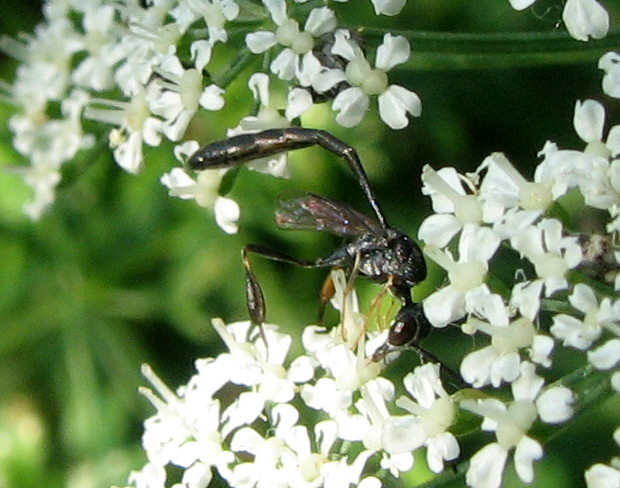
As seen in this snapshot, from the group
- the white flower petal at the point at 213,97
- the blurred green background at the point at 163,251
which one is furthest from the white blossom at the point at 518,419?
the blurred green background at the point at 163,251

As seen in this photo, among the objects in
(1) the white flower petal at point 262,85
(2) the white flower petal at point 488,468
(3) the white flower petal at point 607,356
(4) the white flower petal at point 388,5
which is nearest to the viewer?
(3) the white flower petal at point 607,356

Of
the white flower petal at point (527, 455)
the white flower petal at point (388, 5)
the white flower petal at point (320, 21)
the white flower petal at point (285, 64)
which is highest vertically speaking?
the white flower petal at point (388, 5)

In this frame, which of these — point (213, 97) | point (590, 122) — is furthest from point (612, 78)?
point (213, 97)

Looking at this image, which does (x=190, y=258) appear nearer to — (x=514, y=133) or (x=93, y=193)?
(x=93, y=193)

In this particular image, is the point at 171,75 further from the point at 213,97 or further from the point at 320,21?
the point at 320,21

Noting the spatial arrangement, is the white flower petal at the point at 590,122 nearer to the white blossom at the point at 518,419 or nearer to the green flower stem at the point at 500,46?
the green flower stem at the point at 500,46

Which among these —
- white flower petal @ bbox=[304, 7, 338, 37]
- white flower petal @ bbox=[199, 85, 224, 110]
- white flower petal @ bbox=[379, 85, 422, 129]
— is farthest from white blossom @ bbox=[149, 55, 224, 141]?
white flower petal @ bbox=[379, 85, 422, 129]
